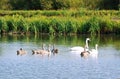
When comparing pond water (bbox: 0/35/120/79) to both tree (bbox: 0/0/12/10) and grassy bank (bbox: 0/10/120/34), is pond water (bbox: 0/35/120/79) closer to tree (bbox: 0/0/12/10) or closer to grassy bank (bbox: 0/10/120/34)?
grassy bank (bbox: 0/10/120/34)

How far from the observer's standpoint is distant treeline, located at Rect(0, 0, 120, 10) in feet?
251

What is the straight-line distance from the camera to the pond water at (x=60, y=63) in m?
29.6

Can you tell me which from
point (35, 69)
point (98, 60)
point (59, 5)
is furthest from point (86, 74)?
point (59, 5)

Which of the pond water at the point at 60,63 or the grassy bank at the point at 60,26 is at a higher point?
the grassy bank at the point at 60,26

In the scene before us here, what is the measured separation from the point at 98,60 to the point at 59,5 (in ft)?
137

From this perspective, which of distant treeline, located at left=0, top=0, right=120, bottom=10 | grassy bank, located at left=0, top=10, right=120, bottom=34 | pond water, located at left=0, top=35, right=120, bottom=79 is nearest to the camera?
pond water, located at left=0, top=35, right=120, bottom=79

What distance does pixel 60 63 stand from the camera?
33781mm

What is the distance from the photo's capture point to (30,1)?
3078 inches

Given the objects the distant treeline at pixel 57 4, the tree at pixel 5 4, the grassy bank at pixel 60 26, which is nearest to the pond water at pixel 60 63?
the grassy bank at pixel 60 26

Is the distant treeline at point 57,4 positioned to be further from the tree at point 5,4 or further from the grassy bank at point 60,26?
the grassy bank at point 60,26

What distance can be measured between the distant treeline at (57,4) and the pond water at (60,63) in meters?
29.3

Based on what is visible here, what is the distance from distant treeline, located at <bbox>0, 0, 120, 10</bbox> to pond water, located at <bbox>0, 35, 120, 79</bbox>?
29307 mm

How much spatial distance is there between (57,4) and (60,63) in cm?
4358

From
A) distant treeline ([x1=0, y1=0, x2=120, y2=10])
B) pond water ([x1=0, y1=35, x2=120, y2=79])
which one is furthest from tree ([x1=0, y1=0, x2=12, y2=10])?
pond water ([x1=0, y1=35, x2=120, y2=79])
